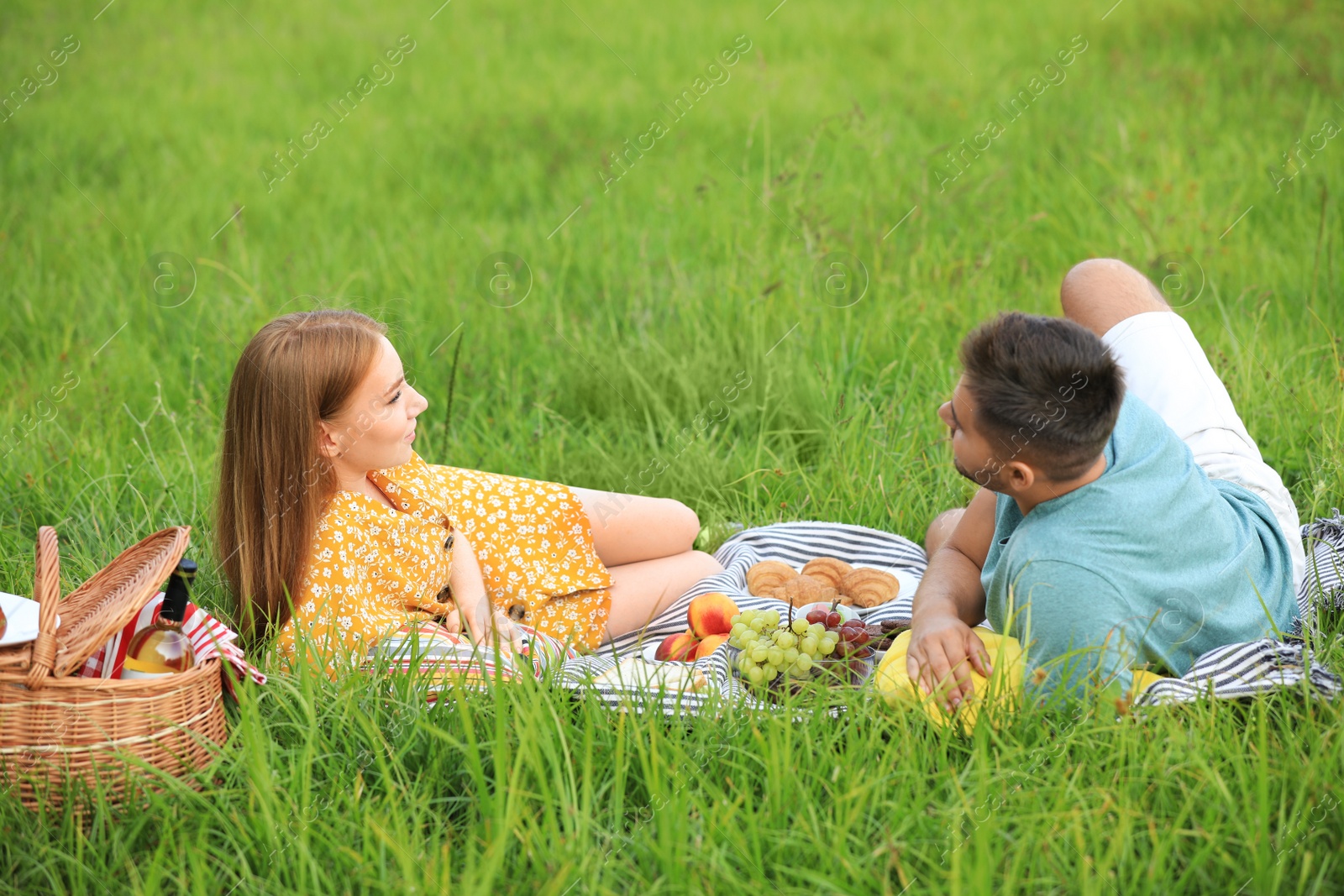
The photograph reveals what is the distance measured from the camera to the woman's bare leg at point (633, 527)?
109 inches

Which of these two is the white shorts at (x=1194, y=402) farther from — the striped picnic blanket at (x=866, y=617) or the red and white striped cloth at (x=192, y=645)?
the red and white striped cloth at (x=192, y=645)

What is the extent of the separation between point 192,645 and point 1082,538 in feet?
5.29

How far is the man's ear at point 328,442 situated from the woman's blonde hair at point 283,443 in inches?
0.5

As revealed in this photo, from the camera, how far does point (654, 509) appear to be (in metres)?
2.81

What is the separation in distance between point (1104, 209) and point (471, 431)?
8.97 ft

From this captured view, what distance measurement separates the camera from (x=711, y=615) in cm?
247

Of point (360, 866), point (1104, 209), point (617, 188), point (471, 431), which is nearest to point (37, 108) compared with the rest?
point (617, 188)

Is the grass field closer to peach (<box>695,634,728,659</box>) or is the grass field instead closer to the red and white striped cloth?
the red and white striped cloth

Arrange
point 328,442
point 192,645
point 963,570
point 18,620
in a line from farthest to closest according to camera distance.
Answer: point 328,442 → point 963,570 → point 192,645 → point 18,620

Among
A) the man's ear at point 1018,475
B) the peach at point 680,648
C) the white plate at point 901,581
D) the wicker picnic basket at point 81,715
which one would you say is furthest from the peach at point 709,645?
the wicker picnic basket at point 81,715

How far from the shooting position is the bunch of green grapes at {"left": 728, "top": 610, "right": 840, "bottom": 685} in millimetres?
2088

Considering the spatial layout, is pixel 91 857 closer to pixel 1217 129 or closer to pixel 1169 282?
pixel 1169 282

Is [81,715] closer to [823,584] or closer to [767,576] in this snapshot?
[767,576]

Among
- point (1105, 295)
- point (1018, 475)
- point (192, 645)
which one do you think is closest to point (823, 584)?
point (1018, 475)
